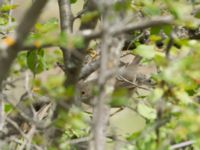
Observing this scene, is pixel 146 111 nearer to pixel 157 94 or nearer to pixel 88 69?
pixel 157 94

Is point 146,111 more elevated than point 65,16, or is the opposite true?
point 65,16

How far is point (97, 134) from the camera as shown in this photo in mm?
1302

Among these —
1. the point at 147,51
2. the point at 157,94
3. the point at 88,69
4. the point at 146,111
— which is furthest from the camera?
the point at 88,69

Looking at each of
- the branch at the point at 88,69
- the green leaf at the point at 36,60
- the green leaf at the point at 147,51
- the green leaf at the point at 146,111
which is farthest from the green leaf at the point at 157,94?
the branch at the point at 88,69

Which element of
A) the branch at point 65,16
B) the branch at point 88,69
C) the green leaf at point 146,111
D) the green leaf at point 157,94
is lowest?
the branch at point 88,69

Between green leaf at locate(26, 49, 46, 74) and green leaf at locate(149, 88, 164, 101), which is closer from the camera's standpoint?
green leaf at locate(149, 88, 164, 101)

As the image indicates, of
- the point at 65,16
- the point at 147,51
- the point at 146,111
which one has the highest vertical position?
the point at 147,51

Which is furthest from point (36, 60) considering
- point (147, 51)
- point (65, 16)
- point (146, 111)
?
point (147, 51)

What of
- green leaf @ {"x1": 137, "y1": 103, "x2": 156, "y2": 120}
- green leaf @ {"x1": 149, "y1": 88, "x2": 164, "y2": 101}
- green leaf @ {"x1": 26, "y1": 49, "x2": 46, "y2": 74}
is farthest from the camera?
green leaf @ {"x1": 26, "y1": 49, "x2": 46, "y2": 74}

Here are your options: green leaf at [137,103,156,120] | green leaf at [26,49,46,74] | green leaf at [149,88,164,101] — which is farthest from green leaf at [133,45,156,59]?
green leaf at [26,49,46,74]

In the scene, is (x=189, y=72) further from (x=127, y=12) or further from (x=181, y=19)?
(x=127, y=12)

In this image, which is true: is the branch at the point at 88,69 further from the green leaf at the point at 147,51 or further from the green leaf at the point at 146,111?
the green leaf at the point at 147,51

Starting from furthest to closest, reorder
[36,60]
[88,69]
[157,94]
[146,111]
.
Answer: [88,69]
[36,60]
[146,111]
[157,94]

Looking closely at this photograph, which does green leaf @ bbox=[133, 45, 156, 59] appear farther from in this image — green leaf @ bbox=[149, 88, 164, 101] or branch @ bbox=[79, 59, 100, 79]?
branch @ bbox=[79, 59, 100, 79]
